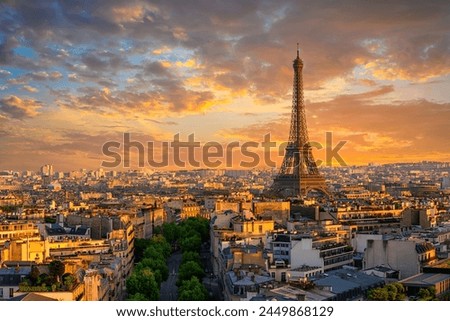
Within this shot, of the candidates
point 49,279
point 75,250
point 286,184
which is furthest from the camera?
point 286,184

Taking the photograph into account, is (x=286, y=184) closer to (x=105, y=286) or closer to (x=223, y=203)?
(x=223, y=203)

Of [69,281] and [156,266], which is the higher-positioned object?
[69,281]

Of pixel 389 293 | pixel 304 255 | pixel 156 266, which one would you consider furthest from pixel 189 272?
pixel 389 293

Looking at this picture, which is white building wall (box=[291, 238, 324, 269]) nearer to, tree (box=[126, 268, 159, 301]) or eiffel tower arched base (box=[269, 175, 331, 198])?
tree (box=[126, 268, 159, 301])

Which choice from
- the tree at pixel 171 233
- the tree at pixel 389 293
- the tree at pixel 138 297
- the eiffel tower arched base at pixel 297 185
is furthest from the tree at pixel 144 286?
the eiffel tower arched base at pixel 297 185

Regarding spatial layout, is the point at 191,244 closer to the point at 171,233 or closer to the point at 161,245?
the point at 161,245

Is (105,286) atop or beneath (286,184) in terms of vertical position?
beneath
